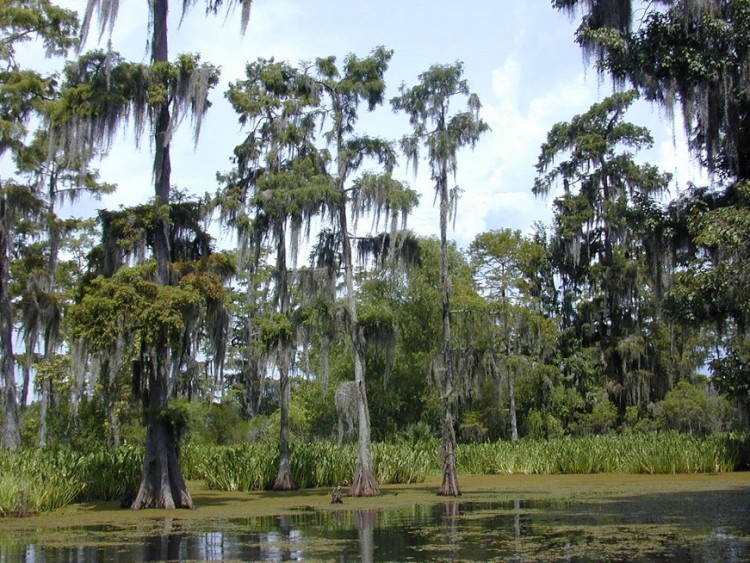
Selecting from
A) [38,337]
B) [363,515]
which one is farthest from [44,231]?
[363,515]

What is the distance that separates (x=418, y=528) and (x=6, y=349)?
48.4 feet

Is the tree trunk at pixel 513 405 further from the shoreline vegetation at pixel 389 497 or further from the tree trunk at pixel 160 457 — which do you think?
the tree trunk at pixel 160 457

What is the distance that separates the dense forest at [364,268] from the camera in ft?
47.8

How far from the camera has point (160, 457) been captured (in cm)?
1775

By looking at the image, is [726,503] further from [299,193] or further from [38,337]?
[38,337]

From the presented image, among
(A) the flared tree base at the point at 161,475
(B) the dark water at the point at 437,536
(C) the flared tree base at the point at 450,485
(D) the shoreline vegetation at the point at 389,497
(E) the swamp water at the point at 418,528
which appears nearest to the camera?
(B) the dark water at the point at 437,536

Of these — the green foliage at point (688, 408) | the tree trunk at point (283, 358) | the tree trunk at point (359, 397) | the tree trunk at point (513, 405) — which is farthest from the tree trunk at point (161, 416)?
the green foliage at point (688, 408)

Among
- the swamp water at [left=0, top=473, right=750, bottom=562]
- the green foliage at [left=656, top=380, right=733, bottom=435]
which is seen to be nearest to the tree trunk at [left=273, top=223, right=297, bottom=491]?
the swamp water at [left=0, top=473, right=750, bottom=562]

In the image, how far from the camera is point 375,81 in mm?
23906

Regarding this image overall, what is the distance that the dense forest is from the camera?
14.6 meters

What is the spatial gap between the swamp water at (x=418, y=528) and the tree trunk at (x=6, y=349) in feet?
20.5

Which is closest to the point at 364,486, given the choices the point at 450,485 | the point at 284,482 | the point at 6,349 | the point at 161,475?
the point at 450,485

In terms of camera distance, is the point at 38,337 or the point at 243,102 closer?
the point at 243,102

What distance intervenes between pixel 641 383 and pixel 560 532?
24664 mm
